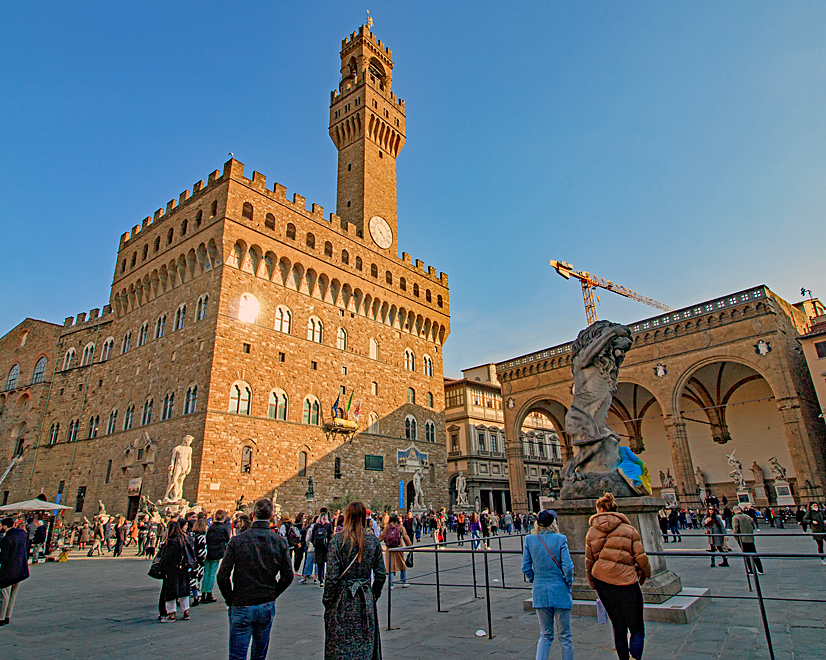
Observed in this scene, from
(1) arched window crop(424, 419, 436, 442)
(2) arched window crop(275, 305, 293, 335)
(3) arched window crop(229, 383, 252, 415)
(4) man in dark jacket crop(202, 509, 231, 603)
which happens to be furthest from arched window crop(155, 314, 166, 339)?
(4) man in dark jacket crop(202, 509, 231, 603)

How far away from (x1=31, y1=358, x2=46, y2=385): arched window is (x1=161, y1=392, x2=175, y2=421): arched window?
14742 mm

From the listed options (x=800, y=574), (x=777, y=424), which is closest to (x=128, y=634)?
(x=800, y=574)

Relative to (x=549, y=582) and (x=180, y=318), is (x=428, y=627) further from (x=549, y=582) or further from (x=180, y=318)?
(x=180, y=318)

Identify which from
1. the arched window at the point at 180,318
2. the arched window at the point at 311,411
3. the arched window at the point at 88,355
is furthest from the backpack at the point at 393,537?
the arched window at the point at 88,355

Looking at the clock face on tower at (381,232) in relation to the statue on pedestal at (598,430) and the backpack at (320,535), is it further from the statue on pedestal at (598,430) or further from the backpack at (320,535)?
the statue on pedestal at (598,430)

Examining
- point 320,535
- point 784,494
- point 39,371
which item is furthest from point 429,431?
point 39,371

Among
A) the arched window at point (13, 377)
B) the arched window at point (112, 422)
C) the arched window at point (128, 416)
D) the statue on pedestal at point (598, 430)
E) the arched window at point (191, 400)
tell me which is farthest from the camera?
the arched window at point (13, 377)

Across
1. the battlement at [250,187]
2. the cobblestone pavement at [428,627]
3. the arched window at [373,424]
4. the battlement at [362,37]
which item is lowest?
the cobblestone pavement at [428,627]

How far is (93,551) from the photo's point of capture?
17141mm

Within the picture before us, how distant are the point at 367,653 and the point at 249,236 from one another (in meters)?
22.9

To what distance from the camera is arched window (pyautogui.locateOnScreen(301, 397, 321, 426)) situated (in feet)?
79.8

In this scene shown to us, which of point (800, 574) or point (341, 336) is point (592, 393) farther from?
point (341, 336)

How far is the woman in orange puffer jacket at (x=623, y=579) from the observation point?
3744 millimetres

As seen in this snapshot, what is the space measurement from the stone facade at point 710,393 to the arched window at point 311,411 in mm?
12994
